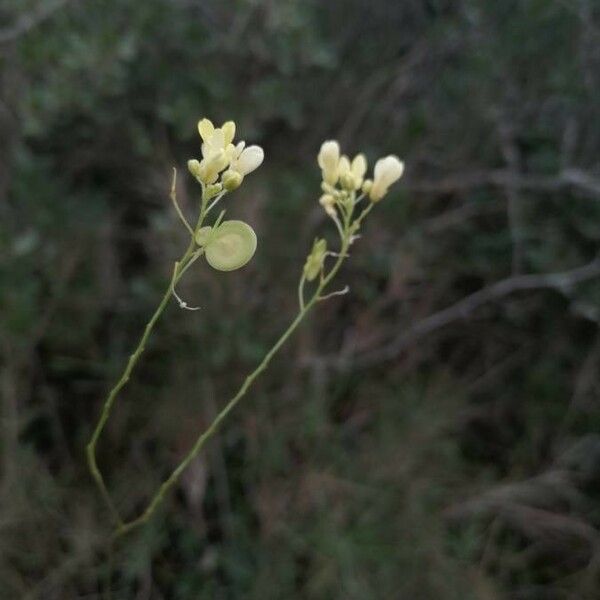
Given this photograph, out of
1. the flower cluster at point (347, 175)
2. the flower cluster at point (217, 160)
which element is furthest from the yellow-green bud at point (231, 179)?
the flower cluster at point (347, 175)

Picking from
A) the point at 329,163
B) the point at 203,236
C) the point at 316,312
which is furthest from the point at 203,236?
the point at 316,312

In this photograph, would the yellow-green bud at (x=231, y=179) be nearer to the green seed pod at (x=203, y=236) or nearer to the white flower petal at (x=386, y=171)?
the green seed pod at (x=203, y=236)

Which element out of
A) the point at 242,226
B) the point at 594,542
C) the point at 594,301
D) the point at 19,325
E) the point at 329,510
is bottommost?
the point at 594,542

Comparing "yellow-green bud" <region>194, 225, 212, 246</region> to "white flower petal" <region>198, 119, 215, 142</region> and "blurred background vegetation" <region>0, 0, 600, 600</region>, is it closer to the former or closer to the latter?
"white flower petal" <region>198, 119, 215, 142</region>

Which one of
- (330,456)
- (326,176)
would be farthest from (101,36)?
(326,176)

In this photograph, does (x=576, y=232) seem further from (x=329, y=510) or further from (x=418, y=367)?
(x=329, y=510)

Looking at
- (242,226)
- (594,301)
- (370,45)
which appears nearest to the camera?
(242,226)

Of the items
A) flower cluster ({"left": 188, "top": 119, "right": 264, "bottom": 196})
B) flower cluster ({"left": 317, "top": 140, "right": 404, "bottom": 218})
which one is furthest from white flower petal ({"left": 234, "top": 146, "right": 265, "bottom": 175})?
flower cluster ({"left": 317, "top": 140, "right": 404, "bottom": 218})
